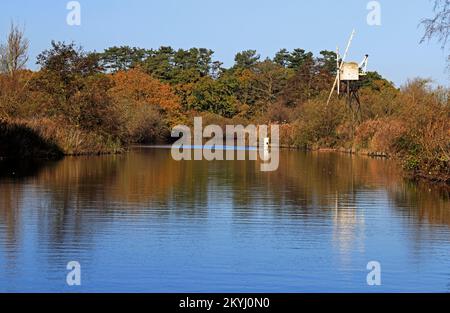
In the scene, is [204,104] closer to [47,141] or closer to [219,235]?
[47,141]

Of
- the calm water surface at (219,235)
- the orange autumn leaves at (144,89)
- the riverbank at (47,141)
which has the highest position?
the orange autumn leaves at (144,89)

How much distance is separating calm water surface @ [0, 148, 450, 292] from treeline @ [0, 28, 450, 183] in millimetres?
8103

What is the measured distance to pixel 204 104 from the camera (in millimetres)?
98250

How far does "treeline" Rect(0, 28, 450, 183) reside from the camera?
36.0 meters

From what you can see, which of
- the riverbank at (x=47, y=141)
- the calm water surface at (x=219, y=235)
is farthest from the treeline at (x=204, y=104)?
the calm water surface at (x=219, y=235)

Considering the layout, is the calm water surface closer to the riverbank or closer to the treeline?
the treeline

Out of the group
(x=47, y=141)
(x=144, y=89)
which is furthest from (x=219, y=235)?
(x=144, y=89)

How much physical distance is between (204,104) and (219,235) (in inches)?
3335

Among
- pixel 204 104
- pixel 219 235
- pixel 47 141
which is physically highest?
pixel 204 104

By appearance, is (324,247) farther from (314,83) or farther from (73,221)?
(314,83)

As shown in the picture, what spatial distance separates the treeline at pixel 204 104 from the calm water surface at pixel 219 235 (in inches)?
319

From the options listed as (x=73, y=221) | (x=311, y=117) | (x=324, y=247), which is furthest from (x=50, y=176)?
(x=311, y=117)

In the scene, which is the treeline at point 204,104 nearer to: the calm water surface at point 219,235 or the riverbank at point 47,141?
the riverbank at point 47,141

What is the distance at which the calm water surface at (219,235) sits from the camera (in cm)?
1006
